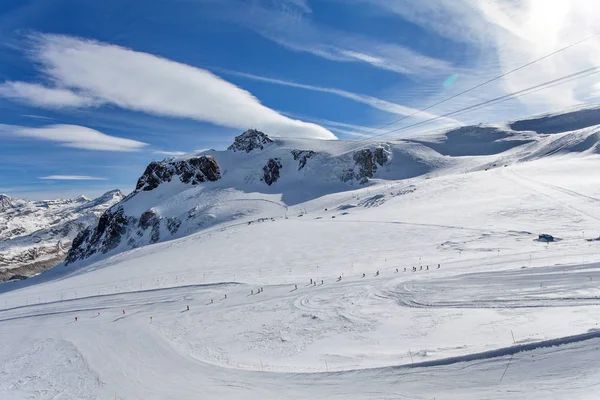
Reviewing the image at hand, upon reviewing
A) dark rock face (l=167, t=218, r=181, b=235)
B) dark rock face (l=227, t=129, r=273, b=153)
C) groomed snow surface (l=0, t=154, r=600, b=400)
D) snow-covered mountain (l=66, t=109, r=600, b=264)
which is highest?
dark rock face (l=227, t=129, r=273, b=153)

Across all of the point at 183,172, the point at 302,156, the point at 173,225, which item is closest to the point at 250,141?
the point at 302,156

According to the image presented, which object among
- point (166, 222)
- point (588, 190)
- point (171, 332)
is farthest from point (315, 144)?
point (171, 332)

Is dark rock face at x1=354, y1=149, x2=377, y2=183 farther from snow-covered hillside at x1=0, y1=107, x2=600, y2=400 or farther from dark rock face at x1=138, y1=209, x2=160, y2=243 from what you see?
dark rock face at x1=138, y1=209, x2=160, y2=243

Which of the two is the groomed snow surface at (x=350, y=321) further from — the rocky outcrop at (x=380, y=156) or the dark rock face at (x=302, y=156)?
the dark rock face at (x=302, y=156)

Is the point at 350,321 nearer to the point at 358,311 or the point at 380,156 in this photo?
the point at 358,311

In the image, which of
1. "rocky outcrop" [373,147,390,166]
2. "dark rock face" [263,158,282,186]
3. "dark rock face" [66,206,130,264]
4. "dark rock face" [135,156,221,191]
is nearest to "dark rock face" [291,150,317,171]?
"dark rock face" [263,158,282,186]

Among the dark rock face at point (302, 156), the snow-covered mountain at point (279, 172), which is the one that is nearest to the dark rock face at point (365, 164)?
the snow-covered mountain at point (279, 172)
